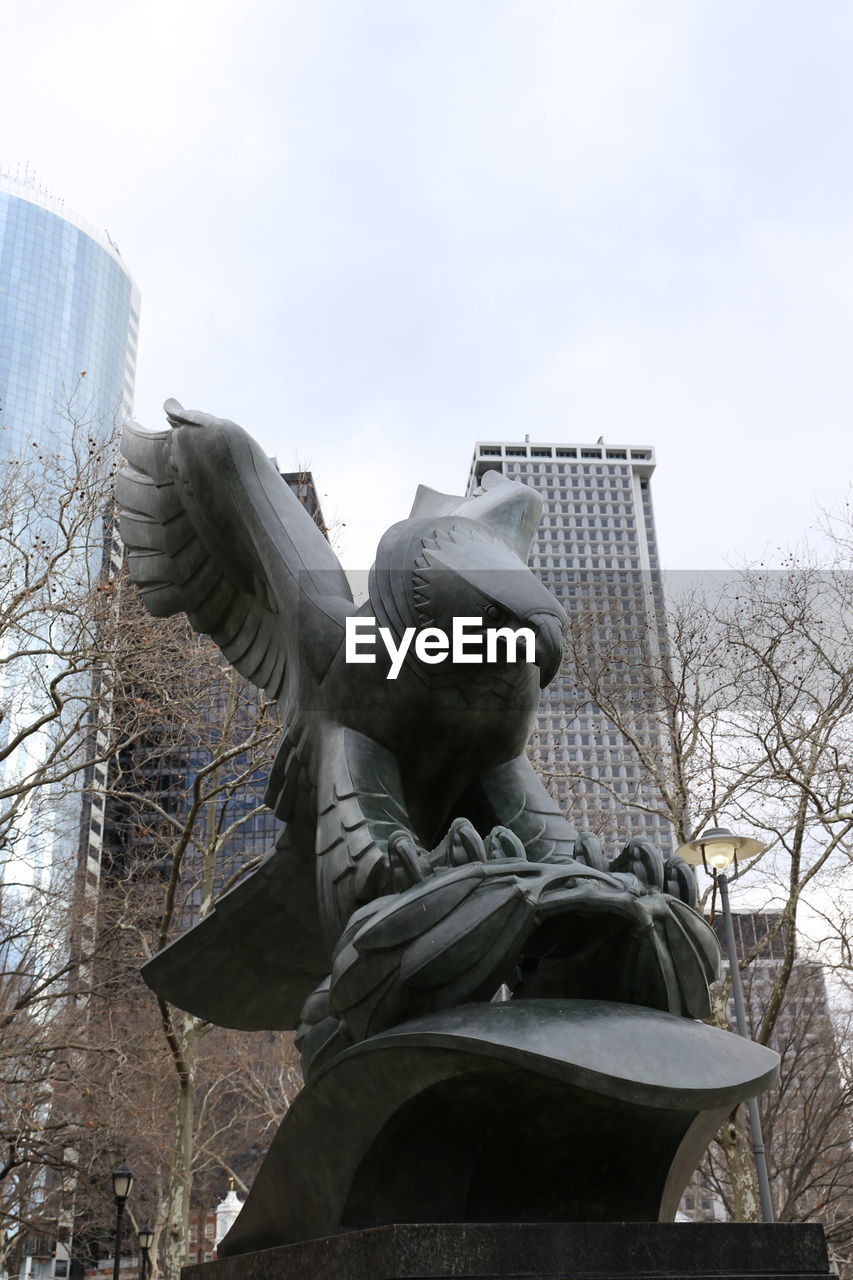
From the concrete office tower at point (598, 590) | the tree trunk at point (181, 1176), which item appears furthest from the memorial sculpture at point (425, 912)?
the tree trunk at point (181, 1176)

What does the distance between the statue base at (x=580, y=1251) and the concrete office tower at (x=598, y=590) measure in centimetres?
463

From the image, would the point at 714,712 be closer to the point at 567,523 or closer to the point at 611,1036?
the point at 611,1036

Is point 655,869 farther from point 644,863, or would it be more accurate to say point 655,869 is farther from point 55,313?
point 55,313

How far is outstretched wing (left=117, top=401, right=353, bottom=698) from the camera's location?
15.1 ft

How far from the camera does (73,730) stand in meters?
13.4

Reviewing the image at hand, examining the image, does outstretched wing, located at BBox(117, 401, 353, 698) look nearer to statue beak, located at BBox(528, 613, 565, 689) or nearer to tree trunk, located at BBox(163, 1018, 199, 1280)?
statue beak, located at BBox(528, 613, 565, 689)

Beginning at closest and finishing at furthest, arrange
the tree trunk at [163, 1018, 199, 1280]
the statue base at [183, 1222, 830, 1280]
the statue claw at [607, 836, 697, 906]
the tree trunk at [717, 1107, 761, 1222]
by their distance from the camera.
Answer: the statue base at [183, 1222, 830, 1280] → the statue claw at [607, 836, 697, 906] → the tree trunk at [717, 1107, 761, 1222] → the tree trunk at [163, 1018, 199, 1280]

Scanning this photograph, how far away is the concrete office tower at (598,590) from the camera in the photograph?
17.6m

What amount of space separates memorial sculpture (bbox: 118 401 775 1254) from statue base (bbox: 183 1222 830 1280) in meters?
0.29

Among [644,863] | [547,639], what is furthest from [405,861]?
[547,639]

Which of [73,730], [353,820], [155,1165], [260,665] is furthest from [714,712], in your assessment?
[155,1165]

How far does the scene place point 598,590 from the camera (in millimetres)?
19062

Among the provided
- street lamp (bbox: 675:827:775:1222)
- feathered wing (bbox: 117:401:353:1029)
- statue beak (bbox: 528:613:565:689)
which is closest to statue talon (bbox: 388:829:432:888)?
statue beak (bbox: 528:613:565:689)

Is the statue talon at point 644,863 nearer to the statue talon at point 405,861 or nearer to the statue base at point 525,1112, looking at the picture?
the statue base at point 525,1112
